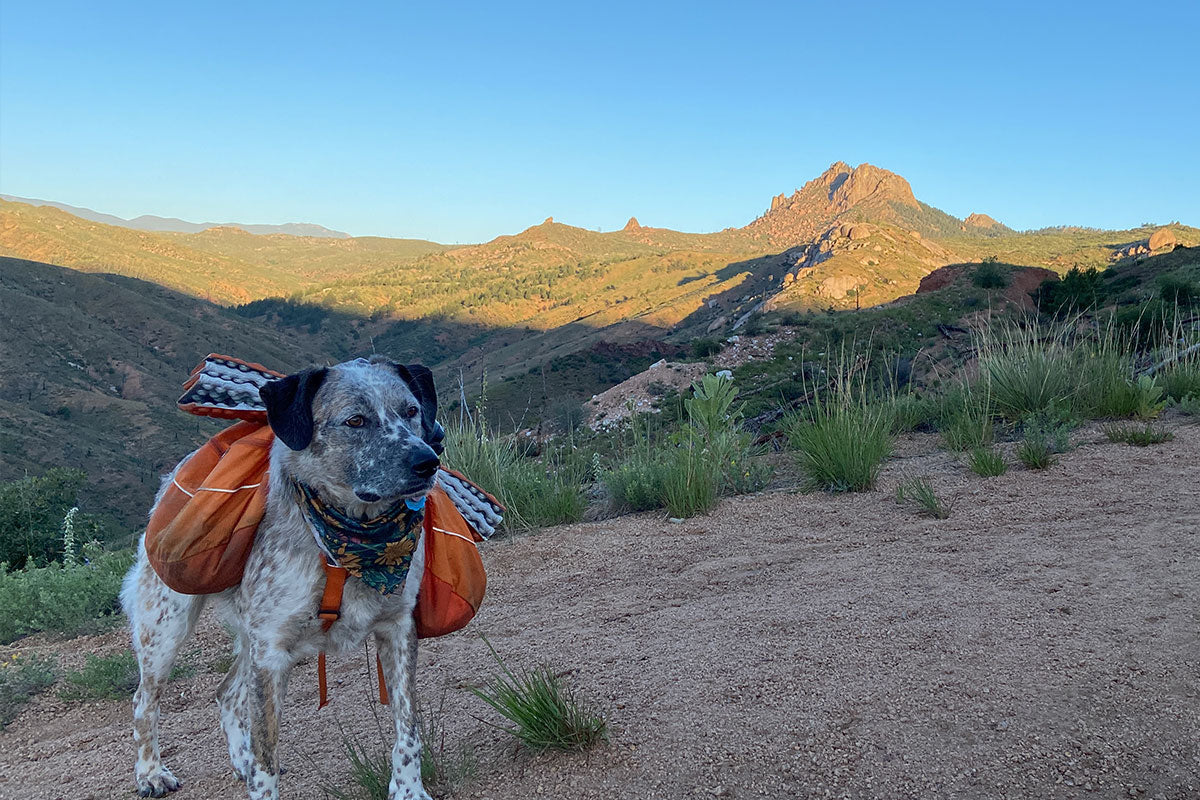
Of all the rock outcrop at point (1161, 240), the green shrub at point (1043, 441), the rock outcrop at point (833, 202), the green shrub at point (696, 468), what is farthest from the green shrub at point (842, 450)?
the rock outcrop at point (833, 202)

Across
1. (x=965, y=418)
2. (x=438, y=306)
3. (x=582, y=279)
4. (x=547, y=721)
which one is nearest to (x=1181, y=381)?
(x=965, y=418)

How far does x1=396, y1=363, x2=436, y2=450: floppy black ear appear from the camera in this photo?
325 centimetres

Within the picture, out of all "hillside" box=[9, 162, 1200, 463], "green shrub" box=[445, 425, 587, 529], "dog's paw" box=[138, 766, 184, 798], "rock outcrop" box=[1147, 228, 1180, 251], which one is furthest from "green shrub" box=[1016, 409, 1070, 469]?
"rock outcrop" box=[1147, 228, 1180, 251]

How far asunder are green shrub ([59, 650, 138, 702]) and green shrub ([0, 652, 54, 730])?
0.22 metres

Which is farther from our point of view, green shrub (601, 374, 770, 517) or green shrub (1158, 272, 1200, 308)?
green shrub (1158, 272, 1200, 308)

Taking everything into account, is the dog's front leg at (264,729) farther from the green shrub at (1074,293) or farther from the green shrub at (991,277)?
the green shrub at (991,277)

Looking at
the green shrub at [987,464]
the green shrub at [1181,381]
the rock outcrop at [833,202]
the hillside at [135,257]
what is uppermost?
the rock outcrop at [833,202]

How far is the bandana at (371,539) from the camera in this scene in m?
2.89

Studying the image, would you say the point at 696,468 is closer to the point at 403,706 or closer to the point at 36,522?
the point at 403,706

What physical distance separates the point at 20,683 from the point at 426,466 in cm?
435

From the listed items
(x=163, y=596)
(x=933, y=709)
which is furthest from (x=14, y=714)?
(x=933, y=709)

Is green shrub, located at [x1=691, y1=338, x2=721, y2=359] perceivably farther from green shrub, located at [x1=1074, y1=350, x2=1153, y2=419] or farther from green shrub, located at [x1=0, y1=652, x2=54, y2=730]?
green shrub, located at [x1=0, y1=652, x2=54, y2=730]

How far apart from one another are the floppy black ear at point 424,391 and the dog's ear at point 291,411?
0.43 meters

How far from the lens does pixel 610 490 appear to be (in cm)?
877
